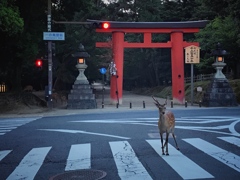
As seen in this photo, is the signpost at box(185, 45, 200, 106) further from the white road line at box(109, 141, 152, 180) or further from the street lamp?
the white road line at box(109, 141, 152, 180)

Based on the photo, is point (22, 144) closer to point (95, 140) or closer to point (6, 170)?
point (95, 140)

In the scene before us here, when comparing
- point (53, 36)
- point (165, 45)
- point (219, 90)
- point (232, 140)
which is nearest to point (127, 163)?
point (232, 140)

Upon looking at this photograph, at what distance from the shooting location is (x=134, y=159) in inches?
291

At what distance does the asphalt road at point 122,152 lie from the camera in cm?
636

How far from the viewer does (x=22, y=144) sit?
32.7 ft

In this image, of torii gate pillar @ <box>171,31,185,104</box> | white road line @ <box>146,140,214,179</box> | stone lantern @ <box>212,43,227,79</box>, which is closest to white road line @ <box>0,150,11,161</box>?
white road line @ <box>146,140,214,179</box>

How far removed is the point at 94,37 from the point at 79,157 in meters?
35.4

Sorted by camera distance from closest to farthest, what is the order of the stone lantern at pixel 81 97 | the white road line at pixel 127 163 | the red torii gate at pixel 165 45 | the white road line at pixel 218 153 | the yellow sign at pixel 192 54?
the white road line at pixel 127 163 → the white road line at pixel 218 153 → the stone lantern at pixel 81 97 → the yellow sign at pixel 192 54 → the red torii gate at pixel 165 45

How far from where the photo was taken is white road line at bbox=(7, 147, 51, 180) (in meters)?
6.36

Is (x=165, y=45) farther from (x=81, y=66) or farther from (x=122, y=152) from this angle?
(x=122, y=152)

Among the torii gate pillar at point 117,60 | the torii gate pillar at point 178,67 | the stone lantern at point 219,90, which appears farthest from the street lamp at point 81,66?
the stone lantern at point 219,90

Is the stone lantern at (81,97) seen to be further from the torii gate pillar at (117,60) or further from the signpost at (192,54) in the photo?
the signpost at (192,54)

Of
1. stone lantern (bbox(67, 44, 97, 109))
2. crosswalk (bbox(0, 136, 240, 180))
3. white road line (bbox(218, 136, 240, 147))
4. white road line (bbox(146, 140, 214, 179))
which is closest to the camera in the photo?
white road line (bbox(146, 140, 214, 179))

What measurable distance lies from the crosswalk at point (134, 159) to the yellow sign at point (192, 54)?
679 inches
